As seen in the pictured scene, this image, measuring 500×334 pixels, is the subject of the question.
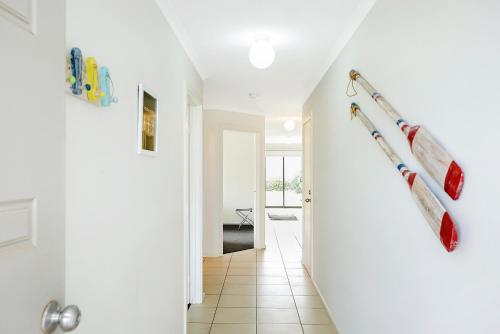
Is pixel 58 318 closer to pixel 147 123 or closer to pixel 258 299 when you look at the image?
pixel 147 123

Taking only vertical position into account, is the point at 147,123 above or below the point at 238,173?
above

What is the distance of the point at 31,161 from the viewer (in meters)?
0.63

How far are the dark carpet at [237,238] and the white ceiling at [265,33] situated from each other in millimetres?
2975

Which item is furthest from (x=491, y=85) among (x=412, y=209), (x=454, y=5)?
(x=412, y=209)

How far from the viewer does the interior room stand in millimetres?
661

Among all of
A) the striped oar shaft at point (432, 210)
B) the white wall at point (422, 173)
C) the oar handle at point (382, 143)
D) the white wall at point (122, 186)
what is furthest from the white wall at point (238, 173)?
the striped oar shaft at point (432, 210)

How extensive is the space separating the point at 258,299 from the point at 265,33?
2.61 m

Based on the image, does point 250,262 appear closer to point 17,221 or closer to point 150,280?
point 150,280

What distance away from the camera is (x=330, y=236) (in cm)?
298

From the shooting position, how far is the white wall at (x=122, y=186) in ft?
3.26

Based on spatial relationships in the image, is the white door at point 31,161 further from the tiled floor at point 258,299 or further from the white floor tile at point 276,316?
the white floor tile at point 276,316

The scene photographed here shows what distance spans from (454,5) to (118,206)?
1.40 meters

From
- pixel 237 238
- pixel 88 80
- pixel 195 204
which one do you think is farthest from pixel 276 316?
pixel 237 238

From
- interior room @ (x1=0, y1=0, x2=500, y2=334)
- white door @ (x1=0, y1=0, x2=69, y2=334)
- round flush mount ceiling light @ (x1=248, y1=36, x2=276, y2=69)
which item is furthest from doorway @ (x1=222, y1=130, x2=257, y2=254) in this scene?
white door @ (x1=0, y1=0, x2=69, y2=334)
